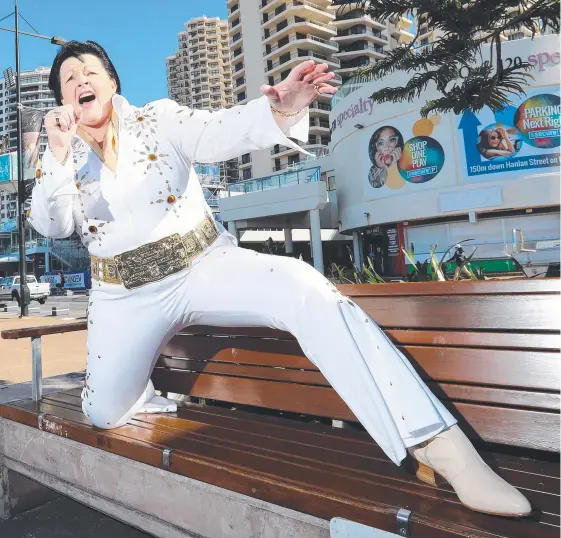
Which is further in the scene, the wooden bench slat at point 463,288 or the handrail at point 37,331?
the handrail at point 37,331

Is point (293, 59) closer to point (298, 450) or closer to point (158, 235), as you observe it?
point (158, 235)

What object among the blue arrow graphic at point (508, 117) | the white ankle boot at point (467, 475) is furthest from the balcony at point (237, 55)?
the white ankle boot at point (467, 475)

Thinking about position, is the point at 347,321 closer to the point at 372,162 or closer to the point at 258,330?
the point at 258,330

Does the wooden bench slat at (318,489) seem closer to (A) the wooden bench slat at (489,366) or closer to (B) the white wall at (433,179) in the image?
(A) the wooden bench slat at (489,366)

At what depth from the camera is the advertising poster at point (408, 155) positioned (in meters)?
Result: 21.7

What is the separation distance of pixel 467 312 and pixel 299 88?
89 centimetres

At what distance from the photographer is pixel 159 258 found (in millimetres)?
1944

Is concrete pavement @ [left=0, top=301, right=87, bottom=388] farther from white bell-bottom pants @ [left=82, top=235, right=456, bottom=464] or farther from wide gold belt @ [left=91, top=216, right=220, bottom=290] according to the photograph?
wide gold belt @ [left=91, top=216, right=220, bottom=290]

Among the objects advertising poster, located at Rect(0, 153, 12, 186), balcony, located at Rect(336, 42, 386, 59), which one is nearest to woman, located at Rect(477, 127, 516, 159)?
advertising poster, located at Rect(0, 153, 12, 186)

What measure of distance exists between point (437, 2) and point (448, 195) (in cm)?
1999

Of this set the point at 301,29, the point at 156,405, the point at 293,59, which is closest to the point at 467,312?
the point at 156,405

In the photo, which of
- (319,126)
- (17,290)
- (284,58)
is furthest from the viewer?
(284,58)

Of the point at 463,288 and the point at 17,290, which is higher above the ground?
the point at 463,288

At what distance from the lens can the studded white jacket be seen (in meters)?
1.90
